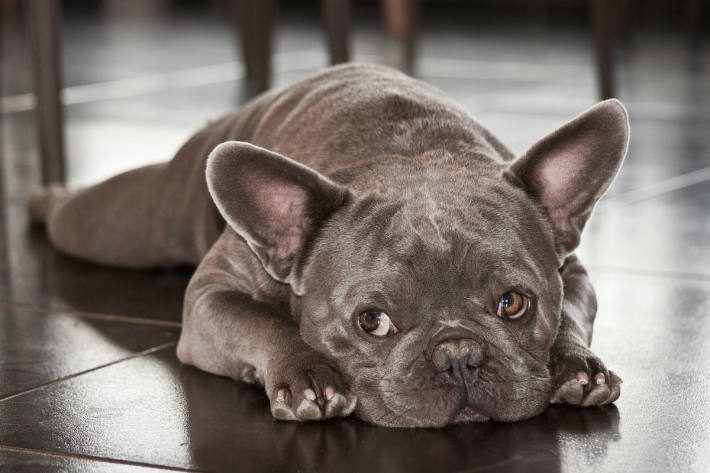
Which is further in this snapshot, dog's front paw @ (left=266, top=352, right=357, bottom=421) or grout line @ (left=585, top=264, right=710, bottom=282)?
grout line @ (left=585, top=264, right=710, bottom=282)

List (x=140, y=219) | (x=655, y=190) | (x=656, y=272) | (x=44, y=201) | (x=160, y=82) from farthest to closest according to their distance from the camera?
(x=160, y=82)
(x=655, y=190)
(x=44, y=201)
(x=140, y=219)
(x=656, y=272)

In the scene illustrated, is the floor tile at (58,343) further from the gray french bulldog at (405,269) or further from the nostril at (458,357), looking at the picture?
the nostril at (458,357)

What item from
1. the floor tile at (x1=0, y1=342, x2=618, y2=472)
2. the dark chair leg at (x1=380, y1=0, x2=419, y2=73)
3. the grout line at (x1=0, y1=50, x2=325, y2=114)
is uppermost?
the floor tile at (x1=0, y1=342, x2=618, y2=472)

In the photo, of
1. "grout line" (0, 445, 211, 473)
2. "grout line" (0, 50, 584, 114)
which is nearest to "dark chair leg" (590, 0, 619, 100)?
"grout line" (0, 50, 584, 114)

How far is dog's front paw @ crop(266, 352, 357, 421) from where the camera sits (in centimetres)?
255

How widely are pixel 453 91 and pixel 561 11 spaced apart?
24.6 feet

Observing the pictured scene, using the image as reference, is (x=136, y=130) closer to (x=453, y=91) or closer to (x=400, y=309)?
(x=453, y=91)

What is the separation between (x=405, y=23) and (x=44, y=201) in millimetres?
7260

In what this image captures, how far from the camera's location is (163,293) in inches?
147

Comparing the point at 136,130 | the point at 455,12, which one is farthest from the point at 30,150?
the point at 455,12

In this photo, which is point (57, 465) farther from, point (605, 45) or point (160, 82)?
point (160, 82)

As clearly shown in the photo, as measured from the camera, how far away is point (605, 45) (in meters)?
6.37

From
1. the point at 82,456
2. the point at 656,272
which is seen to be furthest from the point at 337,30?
the point at 82,456

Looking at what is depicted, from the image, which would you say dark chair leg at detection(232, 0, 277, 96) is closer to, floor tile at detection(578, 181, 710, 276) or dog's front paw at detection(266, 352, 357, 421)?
floor tile at detection(578, 181, 710, 276)
